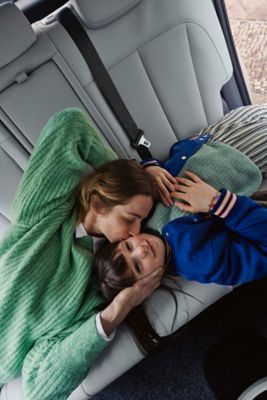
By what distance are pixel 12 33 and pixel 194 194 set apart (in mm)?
693

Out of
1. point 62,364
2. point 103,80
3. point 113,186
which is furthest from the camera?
point 103,80

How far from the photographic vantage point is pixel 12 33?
1013 millimetres

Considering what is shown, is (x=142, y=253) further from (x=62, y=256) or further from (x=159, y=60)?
(x=159, y=60)

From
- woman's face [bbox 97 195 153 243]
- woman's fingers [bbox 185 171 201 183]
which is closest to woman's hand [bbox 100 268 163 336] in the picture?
woman's face [bbox 97 195 153 243]

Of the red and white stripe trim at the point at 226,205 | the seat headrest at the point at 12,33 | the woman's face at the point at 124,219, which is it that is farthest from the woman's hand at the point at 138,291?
the seat headrest at the point at 12,33

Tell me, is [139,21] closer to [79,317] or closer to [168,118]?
[168,118]

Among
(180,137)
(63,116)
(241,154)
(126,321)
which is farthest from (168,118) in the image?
(126,321)

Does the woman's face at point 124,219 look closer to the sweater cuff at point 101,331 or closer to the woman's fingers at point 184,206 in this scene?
the woman's fingers at point 184,206

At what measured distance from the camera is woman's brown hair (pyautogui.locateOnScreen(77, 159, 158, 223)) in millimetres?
1001

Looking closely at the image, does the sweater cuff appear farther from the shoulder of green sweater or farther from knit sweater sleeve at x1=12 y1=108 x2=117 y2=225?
the shoulder of green sweater

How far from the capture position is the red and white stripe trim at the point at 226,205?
0.95m

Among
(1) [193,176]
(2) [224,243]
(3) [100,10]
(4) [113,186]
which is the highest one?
(3) [100,10]

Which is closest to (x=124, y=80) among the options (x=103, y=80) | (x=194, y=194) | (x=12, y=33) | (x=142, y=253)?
(x=103, y=80)

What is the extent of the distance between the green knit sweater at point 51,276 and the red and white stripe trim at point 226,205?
0.40 metres
